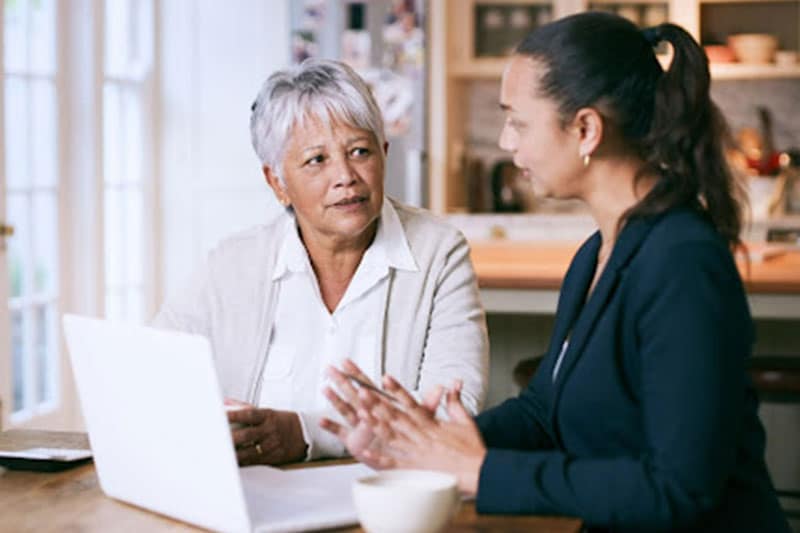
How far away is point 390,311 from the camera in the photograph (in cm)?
231

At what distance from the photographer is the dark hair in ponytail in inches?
65.6

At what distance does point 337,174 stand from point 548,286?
1527 mm

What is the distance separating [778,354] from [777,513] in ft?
8.20

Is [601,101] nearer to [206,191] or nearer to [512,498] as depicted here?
[512,498]

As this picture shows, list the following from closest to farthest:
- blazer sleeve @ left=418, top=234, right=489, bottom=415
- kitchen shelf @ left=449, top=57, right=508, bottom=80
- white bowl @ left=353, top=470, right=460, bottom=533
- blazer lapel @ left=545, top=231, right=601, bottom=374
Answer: white bowl @ left=353, top=470, right=460, bottom=533
blazer lapel @ left=545, top=231, right=601, bottom=374
blazer sleeve @ left=418, top=234, right=489, bottom=415
kitchen shelf @ left=449, top=57, right=508, bottom=80

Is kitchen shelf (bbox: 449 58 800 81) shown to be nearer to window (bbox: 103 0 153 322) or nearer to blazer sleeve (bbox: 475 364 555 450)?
window (bbox: 103 0 153 322)

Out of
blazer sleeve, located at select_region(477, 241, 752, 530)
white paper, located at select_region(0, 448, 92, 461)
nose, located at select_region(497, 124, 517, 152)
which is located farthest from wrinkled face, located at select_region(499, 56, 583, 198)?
white paper, located at select_region(0, 448, 92, 461)

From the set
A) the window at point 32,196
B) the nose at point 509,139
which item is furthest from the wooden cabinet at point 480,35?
the nose at point 509,139

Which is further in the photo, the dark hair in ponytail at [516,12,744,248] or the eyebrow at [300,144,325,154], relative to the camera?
the eyebrow at [300,144,325,154]

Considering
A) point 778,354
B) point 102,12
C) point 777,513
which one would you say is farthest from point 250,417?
point 102,12

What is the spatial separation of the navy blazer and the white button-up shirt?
0.64m

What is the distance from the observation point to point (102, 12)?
17.0 feet

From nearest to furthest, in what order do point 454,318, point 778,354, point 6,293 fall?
point 454,318
point 778,354
point 6,293

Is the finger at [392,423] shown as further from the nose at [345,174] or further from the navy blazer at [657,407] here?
the nose at [345,174]
